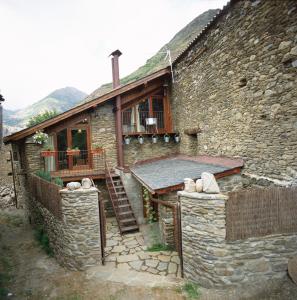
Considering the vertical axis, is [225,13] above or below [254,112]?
above

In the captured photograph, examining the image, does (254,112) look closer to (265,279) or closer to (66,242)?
(265,279)

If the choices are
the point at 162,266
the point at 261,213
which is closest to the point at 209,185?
the point at 261,213

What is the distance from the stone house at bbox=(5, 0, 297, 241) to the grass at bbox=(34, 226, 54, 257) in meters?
2.29

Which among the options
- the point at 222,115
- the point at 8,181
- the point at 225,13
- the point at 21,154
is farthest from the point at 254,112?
the point at 8,181

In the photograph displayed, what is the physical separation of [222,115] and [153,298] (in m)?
6.08

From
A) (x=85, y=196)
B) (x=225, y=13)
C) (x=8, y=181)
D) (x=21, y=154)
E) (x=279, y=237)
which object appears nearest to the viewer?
(x=279, y=237)

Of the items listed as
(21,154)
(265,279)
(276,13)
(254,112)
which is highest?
(276,13)

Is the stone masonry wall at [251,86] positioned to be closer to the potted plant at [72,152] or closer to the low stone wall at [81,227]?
the low stone wall at [81,227]

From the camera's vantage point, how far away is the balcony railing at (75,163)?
387 inches

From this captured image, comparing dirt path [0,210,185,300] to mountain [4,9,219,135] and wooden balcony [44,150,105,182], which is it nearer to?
wooden balcony [44,150,105,182]

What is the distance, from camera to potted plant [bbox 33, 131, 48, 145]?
927 centimetres

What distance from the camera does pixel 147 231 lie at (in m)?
8.47

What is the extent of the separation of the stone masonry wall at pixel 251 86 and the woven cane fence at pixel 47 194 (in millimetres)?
5817

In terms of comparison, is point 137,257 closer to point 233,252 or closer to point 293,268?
point 233,252
